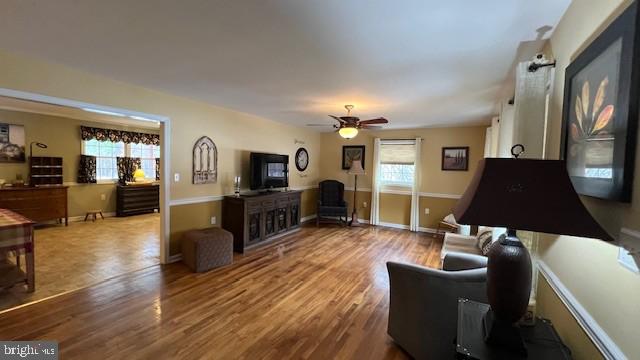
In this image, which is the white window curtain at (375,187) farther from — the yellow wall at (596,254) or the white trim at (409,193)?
the yellow wall at (596,254)

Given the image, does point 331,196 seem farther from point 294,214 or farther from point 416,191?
point 416,191

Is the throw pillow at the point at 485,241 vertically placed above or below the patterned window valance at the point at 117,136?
below

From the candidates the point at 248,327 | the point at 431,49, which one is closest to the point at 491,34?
the point at 431,49

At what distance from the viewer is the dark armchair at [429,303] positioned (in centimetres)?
190

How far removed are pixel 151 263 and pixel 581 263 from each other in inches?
175

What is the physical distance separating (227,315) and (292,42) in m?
2.48

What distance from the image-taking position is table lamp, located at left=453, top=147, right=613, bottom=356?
945 mm

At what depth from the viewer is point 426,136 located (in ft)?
20.4

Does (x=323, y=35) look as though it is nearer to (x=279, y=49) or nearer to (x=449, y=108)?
(x=279, y=49)

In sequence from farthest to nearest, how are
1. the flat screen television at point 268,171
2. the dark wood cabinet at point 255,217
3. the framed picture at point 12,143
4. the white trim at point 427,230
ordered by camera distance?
the white trim at point 427,230, the framed picture at point 12,143, the flat screen television at point 268,171, the dark wood cabinet at point 255,217

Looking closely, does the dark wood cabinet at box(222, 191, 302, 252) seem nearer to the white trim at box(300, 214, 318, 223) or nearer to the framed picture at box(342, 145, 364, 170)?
the white trim at box(300, 214, 318, 223)

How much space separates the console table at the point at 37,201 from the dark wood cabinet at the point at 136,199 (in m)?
1.06

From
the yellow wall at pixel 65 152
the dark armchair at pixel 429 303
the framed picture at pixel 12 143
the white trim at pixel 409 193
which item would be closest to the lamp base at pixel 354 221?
the white trim at pixel 409 193

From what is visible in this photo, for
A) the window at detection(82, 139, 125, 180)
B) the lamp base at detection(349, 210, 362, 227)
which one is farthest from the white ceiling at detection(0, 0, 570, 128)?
the window at detection(82, 139, 125, 180)
